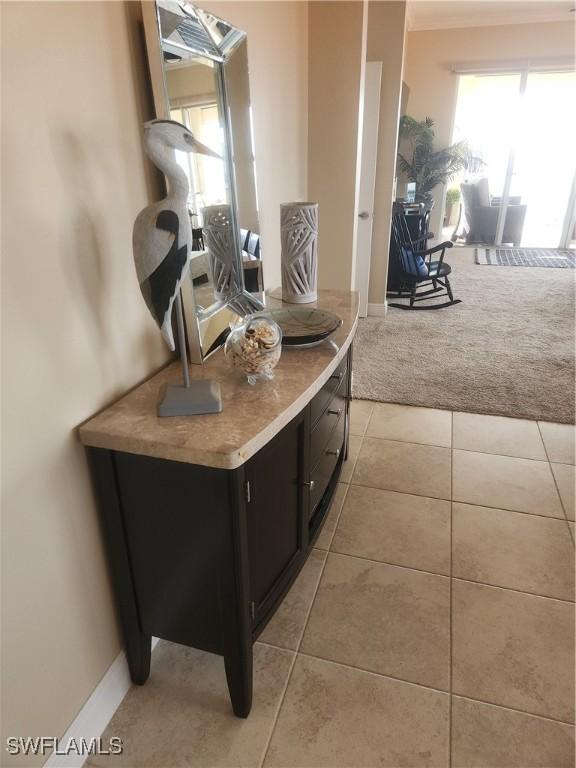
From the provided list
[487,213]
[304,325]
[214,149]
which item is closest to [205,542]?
[304,325]

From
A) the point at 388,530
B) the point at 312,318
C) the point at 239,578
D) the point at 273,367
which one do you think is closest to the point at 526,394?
the point at 388,530

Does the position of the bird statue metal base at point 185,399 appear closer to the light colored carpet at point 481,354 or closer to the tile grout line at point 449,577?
the tile grout line at point 449,577

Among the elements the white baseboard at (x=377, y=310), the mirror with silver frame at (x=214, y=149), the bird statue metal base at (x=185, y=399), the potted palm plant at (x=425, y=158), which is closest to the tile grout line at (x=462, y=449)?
the mirror with silver frame at (x=214, y=149)

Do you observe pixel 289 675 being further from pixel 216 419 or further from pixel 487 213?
pixel 487 213

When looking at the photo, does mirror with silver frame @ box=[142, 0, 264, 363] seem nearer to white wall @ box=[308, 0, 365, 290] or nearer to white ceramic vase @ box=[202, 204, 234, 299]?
white ceramic vase @ box=[202, 204, 234, 299]

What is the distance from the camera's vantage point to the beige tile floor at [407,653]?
127 cm

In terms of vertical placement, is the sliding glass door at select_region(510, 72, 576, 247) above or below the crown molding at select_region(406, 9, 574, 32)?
below

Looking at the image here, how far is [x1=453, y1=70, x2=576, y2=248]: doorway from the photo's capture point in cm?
715

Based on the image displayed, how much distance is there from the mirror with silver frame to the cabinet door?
1.32 ft

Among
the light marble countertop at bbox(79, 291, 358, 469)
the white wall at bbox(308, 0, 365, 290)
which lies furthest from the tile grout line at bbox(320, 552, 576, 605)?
the white wall at bbox(308, 0, 365, 290)

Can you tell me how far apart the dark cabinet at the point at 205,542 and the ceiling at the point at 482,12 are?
267 inches

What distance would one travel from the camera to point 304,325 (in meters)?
1.70

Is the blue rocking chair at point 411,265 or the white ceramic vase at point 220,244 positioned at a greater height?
the white ceramic vase at point 220,244

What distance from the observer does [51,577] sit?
3.55ft
